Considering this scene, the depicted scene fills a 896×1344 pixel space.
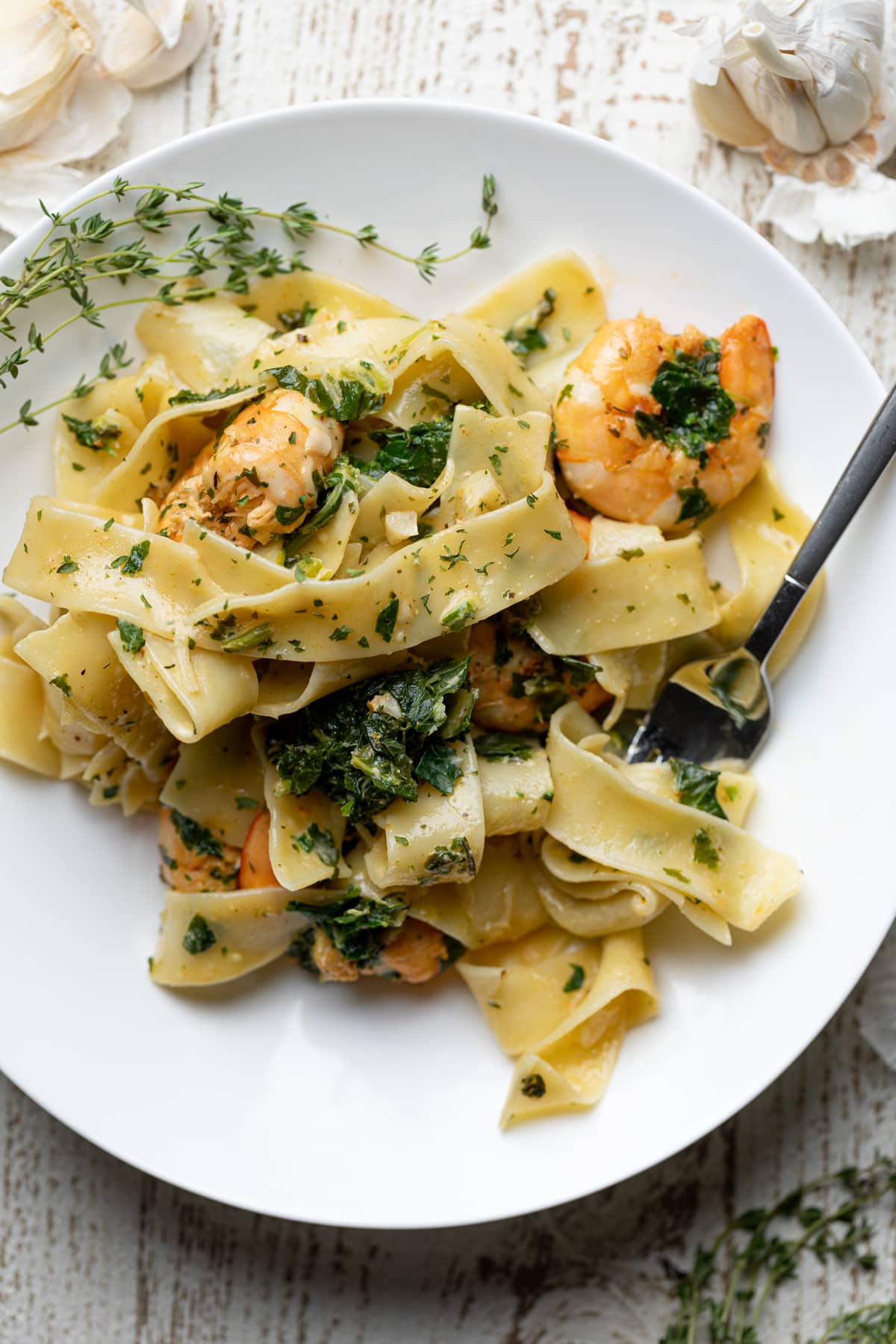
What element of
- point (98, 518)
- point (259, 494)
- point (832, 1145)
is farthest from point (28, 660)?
point (832, 1145)

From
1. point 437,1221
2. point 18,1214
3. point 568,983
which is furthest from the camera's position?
point 18,1214

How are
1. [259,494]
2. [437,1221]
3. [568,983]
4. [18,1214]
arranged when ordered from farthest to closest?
[18,1214] → [568,983] → [437,1221] → [259,494]

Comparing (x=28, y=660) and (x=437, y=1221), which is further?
(x=437, y=1221)

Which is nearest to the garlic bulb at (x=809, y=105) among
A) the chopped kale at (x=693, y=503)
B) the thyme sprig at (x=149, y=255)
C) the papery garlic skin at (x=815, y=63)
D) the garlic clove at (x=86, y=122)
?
the papery garlic skin at (x=815, y=63)

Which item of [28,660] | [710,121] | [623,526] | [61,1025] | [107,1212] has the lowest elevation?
[107,1212]

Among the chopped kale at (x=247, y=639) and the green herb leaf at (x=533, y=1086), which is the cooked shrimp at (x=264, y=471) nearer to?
the chopped kale at (x=247, y=639)

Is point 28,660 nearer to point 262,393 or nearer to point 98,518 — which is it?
point 98,518
